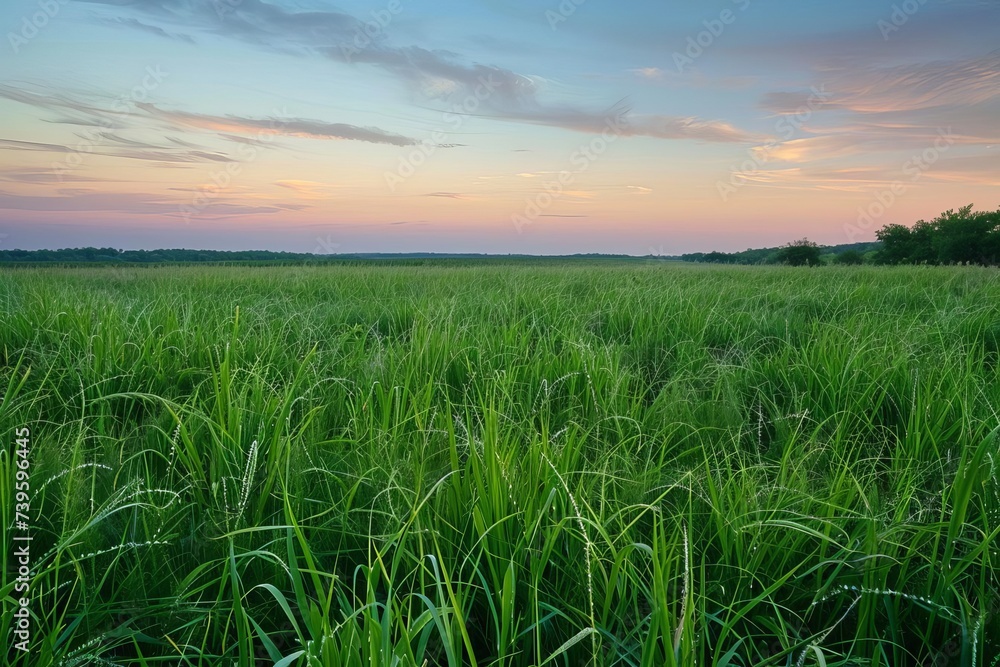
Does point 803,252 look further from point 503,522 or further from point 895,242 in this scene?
point 503,522

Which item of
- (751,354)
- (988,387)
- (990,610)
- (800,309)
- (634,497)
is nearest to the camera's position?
(990,610)

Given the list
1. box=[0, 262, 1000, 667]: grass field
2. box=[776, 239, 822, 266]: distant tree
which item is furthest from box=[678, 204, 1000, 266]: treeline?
box=[0, 262, 1000, 667]: grass field

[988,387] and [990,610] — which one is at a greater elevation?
[988,387]

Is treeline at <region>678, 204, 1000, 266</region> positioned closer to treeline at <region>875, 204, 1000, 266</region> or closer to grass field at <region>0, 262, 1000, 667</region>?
treeline at <region>875, 204, 1000, 266</region>

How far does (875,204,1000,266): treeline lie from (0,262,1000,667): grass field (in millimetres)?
34367

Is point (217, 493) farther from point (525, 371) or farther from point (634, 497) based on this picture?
point (525, 371)

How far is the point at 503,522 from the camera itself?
3.88 ft

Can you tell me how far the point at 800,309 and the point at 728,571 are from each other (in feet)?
14.0

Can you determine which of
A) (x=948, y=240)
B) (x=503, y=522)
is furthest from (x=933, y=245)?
(x=503, y=522)

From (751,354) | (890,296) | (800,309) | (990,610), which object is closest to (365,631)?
(990,610)

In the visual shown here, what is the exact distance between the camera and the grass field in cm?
99

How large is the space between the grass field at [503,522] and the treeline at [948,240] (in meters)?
34.4

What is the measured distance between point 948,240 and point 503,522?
45891 mm

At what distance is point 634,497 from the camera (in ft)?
4.44
